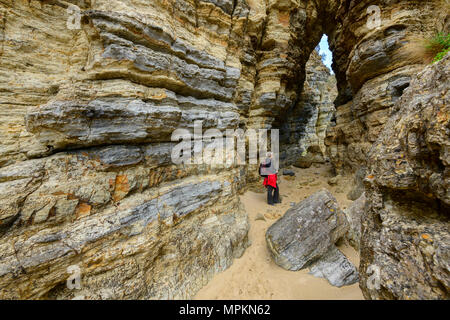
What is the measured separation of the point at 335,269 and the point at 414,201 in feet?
10.0

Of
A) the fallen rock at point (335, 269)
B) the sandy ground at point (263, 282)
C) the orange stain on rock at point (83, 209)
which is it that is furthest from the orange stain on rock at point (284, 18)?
the orange stain on rock at point (83, 209)

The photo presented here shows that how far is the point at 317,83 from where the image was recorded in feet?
67.9

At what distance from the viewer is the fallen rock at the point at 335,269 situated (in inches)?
157

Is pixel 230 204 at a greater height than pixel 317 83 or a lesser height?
lesser

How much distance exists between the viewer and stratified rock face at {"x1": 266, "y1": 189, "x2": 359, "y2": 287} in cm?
421

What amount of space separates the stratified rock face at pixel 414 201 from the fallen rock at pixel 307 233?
2.18 metres

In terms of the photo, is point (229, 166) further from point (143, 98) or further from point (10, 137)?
point (10, 137)

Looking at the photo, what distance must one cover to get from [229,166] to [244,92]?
16.9 feet

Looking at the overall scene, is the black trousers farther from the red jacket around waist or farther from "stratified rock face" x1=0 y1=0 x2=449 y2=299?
"stratified rock face" x1=0 y1=0 x2=449 y2=299

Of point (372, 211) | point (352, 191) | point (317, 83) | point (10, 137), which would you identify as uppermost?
point (317, 83)

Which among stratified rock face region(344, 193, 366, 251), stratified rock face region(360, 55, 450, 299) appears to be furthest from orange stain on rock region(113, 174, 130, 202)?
stratified rock face region(344, 193, 366, 251)

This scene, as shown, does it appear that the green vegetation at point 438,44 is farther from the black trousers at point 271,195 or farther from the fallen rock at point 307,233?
the black trousers at point 271,195

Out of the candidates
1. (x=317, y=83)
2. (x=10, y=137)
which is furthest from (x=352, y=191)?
(x=317, y=83)

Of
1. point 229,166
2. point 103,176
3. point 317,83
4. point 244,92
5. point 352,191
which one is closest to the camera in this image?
point 103,176
